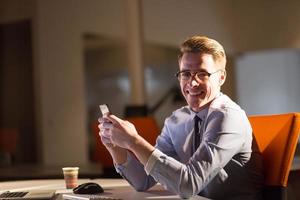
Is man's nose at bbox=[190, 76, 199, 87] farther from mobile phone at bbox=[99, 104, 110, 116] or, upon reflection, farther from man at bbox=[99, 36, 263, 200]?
mobile phone at bbox=[99, 104, 110, 116]

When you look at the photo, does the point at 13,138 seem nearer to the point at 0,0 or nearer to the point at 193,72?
the point at 0,0

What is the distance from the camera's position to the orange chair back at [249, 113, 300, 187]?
5.27ft

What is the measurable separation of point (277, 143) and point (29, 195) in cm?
88

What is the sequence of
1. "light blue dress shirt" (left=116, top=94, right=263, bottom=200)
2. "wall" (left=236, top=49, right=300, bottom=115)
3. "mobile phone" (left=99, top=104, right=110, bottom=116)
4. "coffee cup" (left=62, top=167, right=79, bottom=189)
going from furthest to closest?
1. "wall" (left=236, top=49, right=300, bottom=115)
2. "coffee cup" (left=62, top=167, right=79, bottom=189)
3. "mobile phone" (left=99, top=104, right=110, bottom=116)
4. "light blue dress shirt" (left=116, top=94, right=263, bottom=200)

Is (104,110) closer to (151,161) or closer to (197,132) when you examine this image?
(151,161)

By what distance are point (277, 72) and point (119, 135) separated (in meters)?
4.59

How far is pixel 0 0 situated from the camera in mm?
6246

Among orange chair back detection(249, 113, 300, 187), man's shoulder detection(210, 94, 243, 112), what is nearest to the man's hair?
man's shoulder detection(210, 94, 243, 112)

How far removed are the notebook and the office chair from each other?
76 cm

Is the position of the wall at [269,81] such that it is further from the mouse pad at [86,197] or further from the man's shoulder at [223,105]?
the mouse pad at [86,197]

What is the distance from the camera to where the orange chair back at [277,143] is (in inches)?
63.3

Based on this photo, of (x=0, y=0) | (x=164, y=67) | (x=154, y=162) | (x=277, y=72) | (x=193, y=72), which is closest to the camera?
(x=154, y=162)

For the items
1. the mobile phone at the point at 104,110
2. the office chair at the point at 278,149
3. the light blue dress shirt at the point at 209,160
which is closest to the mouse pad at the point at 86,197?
the light blue dress shirt at the point at 209,160

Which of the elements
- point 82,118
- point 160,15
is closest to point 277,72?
point 160,15
